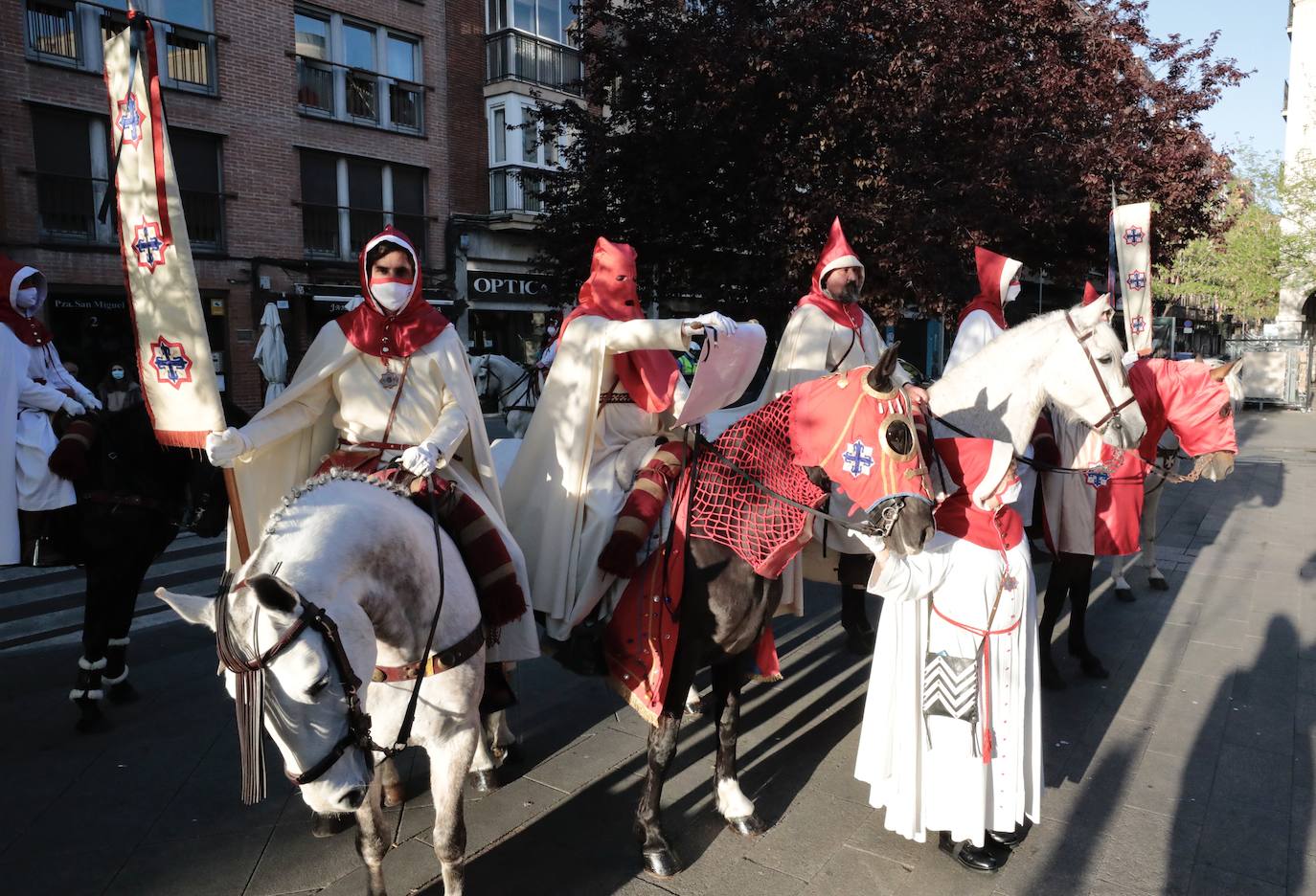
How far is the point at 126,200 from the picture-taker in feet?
9.09

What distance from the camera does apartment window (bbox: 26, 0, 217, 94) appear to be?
15523mm

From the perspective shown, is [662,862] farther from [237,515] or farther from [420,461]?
[237,515]

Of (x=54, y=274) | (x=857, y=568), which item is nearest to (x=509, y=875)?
(x=857, y=568)

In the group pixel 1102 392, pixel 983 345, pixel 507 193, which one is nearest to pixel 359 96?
pixel 507 193

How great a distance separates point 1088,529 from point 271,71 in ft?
61.3

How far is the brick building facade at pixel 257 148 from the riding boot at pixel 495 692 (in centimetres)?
Result: 1307

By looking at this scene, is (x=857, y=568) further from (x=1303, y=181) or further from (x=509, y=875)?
(x=1303, y=181)

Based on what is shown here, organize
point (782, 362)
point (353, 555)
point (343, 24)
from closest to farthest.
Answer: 1. point (353, 555)
2. point (782, 362)
3. point (343, 24)

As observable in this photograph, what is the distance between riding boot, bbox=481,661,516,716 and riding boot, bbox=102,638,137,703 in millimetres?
2951

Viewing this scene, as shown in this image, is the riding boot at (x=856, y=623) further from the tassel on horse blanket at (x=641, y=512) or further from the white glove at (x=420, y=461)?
the white glove at (x=420, y=461)

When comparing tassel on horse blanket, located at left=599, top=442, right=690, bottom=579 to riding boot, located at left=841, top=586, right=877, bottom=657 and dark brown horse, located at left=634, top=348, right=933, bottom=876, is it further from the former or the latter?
riding boot, located at left=841, top=586, right=877, bottom=657

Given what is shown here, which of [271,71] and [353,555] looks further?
[271,71]

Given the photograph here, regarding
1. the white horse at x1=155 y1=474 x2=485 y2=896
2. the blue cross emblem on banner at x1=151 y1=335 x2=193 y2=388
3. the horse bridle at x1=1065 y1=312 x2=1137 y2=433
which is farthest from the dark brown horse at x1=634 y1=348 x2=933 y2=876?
the blue cross emblem on banner at x1=151 y1=335 x2=193 y2=388

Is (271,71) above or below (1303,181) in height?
above
